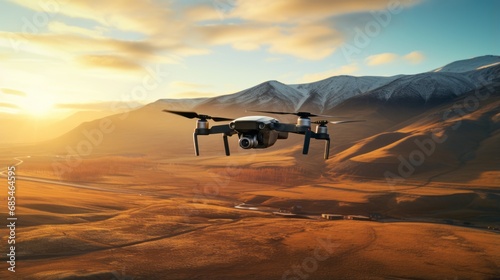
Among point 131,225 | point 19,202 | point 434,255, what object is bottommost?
point 434,255

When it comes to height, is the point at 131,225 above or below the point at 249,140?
below

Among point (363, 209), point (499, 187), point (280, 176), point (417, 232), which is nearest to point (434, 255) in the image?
point (417, 232)

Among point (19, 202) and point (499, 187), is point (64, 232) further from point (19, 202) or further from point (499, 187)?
point (499, 187)

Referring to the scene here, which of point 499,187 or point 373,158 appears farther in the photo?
point 373,158

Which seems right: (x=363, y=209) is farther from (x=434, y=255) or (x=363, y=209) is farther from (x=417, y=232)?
(x=434, y=255)

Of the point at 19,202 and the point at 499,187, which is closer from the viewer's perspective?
the point at 19,202

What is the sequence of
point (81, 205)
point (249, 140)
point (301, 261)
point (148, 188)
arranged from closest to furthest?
point (249, 140) < point (301, 261) < point (81, 205) < point (148, 188)

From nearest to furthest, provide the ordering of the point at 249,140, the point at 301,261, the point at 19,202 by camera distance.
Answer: the point at 249,140, the point at 301,261, the point at 19,202

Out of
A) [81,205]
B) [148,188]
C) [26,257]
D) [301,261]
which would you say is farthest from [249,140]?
[148,188]

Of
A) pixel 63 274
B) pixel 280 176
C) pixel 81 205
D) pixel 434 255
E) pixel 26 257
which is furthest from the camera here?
pixel 280 176
